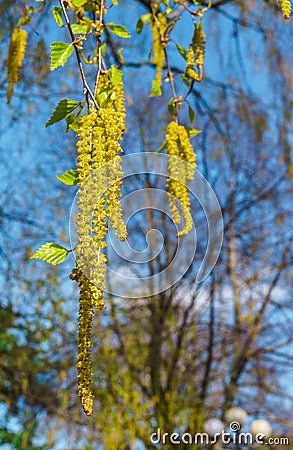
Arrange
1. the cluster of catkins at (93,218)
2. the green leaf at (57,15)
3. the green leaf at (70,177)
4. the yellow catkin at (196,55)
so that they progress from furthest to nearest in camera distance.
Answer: the yellow catkin at (196,55), the green leaf at (57,15), the green leaf at (70,177), the cluster of catkins at (93,218)

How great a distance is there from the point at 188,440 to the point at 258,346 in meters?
0.92

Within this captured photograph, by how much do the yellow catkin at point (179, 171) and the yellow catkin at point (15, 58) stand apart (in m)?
0.37

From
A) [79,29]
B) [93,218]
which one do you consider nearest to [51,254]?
[93,218]

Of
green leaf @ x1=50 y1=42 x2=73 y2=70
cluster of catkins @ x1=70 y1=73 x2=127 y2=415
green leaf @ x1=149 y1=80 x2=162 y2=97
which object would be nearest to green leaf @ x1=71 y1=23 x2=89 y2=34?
green leaf @ x1=50 y1=42 x2=73 y2=70

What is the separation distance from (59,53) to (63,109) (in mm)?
66

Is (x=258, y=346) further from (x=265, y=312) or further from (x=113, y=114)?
(x=113, y=114)

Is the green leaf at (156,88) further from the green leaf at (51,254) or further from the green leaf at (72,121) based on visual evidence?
the green leaf at (51,254)

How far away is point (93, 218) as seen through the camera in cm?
66

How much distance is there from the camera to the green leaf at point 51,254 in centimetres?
69

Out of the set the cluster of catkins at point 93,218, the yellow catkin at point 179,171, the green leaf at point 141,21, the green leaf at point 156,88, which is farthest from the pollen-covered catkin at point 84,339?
the green leaf at point 141,21

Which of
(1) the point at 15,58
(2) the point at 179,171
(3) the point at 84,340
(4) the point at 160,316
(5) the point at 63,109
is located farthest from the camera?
(4) the point at 160,316

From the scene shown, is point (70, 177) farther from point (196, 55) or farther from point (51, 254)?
point (196, 55)

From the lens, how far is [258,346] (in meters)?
4.25

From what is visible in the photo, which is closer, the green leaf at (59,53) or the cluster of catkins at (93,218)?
the cluster of catkins at (93,218)
